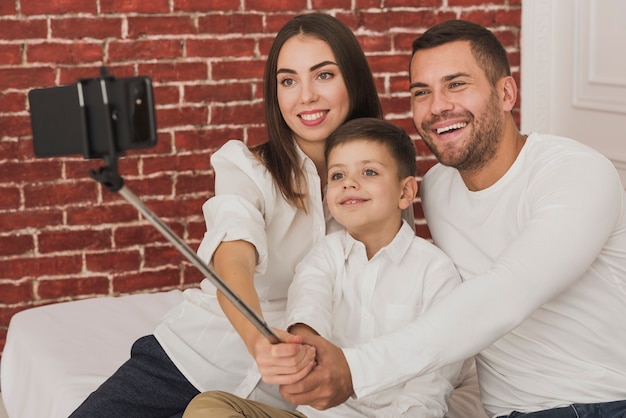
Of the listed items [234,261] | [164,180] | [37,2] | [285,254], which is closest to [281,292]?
[285,254]

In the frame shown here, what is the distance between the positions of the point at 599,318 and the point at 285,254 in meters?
0.61

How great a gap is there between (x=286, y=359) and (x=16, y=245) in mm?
1842

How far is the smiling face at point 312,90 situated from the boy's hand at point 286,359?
22.9 inches

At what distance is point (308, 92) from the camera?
182 centimetres

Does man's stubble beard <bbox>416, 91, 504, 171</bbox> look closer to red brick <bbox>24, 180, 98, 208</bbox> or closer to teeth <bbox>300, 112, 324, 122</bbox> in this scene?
teeth <bbox>300, 112, 324, 122</bbox>

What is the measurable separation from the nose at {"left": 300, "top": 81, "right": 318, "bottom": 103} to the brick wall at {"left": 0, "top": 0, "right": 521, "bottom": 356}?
121 centimetres

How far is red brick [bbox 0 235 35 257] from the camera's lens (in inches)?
115

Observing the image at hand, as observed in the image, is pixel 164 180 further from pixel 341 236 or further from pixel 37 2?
pixel 341 236

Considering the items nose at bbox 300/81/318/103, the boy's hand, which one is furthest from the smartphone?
nose at bbox 300/81/318/103

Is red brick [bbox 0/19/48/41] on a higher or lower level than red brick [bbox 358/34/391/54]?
higher

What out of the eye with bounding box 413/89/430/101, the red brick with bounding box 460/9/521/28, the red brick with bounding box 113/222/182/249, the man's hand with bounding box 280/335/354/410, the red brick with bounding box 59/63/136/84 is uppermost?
the red brick with bounding box 460/9/521/28

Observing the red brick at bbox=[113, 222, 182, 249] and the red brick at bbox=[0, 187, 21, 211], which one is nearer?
the red brick at bbox=[0, 187, 21, 211]

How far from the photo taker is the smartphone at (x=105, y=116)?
2.95ft

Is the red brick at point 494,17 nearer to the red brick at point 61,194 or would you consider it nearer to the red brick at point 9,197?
the red brick at point 61,194
